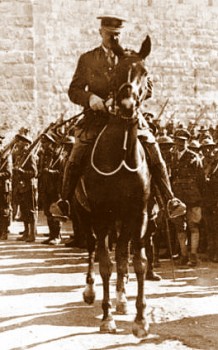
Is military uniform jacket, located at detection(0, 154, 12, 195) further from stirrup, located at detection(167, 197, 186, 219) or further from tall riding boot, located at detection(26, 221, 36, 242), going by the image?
stirrup, located at detection(167, 197, 186, 219)

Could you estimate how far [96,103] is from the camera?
809 centimetres

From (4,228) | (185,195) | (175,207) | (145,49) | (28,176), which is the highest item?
(145,49)

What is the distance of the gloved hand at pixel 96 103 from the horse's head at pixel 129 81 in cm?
53

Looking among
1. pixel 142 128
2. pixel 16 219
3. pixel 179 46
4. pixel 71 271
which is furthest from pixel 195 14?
pixel 142 128

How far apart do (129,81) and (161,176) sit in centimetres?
146

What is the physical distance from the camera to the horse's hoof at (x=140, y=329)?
761cm

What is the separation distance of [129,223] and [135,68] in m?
1.76

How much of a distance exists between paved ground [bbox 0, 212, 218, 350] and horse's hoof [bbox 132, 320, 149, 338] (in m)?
0.06

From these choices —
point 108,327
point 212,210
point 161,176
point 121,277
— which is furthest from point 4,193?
point 108,327

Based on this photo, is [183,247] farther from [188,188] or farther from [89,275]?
[89,275]

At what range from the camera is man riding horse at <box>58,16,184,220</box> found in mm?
8281

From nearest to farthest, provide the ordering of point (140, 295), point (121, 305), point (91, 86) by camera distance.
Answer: point (140, 295) < point (91, 86) < point (121, 305)

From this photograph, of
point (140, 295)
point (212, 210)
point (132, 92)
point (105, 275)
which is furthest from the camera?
point (212, 210)

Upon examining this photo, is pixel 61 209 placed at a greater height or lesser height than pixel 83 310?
greater
